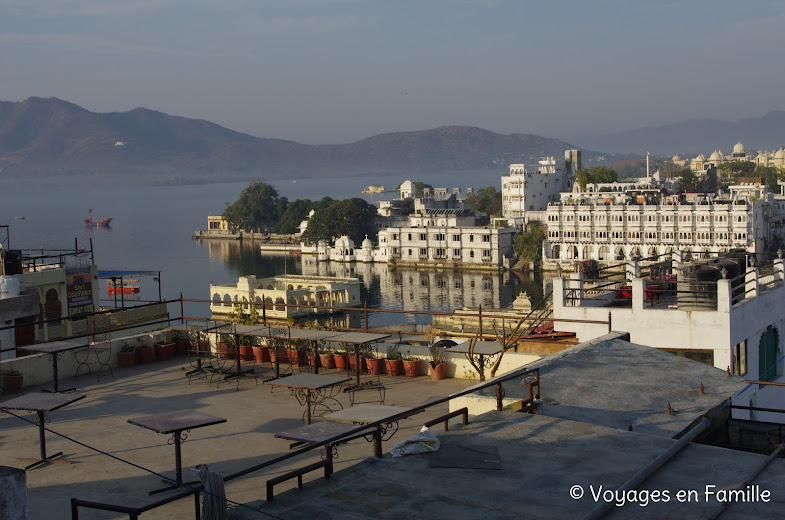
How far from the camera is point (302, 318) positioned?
207 feet

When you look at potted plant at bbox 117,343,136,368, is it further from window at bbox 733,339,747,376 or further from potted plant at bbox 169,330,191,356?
window at bbox 733,339,747,376

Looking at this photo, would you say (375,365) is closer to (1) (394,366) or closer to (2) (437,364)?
(1) (394,366)

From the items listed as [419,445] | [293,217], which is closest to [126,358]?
[419,445]

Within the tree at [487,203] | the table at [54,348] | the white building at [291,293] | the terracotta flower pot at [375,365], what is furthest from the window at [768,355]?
the tree at [487,203]

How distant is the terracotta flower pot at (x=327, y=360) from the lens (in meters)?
10.9

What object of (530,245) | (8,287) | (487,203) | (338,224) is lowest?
(530,245)

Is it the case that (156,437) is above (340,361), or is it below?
below

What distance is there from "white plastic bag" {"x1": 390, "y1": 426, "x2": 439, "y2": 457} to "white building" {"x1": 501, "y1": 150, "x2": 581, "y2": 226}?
106m

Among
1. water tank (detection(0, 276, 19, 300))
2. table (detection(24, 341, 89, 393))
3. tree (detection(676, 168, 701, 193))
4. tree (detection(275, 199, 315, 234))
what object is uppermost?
tree (detection(676, 168, 701, 193))

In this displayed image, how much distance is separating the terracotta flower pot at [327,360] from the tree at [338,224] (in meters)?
100

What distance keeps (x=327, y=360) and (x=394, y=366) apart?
0.94 meters

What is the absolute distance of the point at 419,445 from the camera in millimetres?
5906

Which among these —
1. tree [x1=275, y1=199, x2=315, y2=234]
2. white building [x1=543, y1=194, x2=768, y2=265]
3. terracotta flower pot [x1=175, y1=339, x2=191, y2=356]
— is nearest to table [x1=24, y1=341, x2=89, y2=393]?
terracotta flower pot [x1=175, y1=339, x2=191, y2=356]

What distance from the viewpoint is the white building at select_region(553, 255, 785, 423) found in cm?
1165
